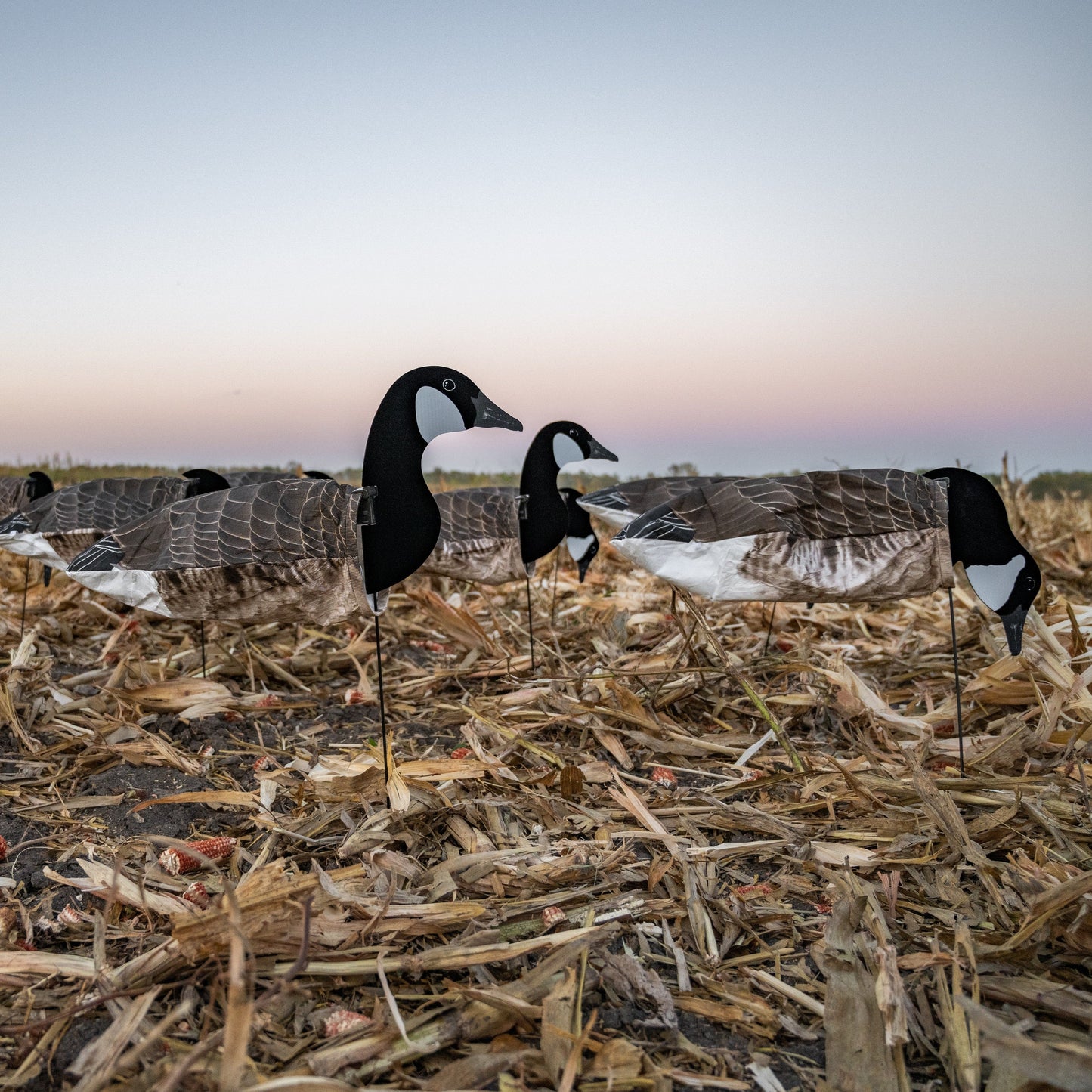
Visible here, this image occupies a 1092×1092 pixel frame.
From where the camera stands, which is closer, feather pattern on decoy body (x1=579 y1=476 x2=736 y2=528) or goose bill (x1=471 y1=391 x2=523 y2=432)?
goose bill (x1=471 y1=391 x2=523 y2=432)

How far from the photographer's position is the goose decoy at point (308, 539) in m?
3.70

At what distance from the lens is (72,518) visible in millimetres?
5902

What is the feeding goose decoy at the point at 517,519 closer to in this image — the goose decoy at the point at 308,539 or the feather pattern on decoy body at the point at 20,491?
the goose decoy at the point at 308,539

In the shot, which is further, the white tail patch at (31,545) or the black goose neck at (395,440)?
the white tail patch at (31,545)

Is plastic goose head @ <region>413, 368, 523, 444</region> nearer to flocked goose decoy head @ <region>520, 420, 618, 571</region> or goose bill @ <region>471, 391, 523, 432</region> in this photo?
goose bill @ <region>471, 391, 523, 432</region>

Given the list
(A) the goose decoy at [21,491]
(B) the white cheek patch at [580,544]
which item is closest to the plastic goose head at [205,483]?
(A) the goose decoy at [21,491]

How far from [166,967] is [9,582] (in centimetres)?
734

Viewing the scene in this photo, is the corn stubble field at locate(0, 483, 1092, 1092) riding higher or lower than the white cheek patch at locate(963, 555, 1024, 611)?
lower

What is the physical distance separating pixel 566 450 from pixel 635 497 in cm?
85

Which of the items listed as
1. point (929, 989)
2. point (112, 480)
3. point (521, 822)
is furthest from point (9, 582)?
point (929, 989)

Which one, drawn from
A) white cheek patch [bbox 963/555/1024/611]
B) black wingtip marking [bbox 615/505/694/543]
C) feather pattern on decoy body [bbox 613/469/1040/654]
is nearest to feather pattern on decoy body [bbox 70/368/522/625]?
black wingtip marking [bbox 615/505/694/543]

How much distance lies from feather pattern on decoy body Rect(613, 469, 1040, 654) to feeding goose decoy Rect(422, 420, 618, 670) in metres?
1.30

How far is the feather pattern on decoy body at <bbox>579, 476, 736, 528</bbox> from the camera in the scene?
6.70 m

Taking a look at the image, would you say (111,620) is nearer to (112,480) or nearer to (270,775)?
(112,480)
